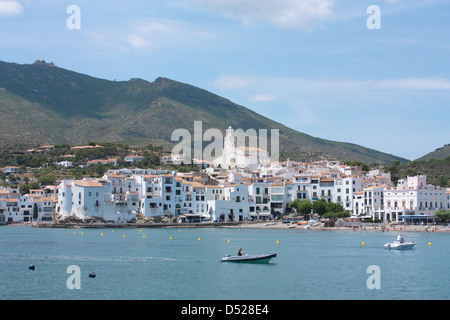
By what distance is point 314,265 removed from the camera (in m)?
40.0

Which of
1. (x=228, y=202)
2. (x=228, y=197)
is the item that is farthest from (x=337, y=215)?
(x=228, y=197)

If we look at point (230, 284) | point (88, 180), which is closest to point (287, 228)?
point (88, 180)

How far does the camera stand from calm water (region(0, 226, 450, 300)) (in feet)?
98.5

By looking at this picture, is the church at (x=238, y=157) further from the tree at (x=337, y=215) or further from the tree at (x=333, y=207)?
the tree at (x=337, y=215)

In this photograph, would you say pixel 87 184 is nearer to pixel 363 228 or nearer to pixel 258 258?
pixel 363 228

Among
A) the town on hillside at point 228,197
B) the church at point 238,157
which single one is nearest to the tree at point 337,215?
the town on hillside at point 228,197

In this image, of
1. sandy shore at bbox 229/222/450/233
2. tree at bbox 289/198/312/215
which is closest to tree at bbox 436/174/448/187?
tree at bbox 289/198/312/215

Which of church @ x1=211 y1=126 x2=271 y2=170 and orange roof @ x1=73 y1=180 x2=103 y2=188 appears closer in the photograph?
orange roof @ x1=73 y1=180 x2=103 y2=188

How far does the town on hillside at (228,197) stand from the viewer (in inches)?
3297

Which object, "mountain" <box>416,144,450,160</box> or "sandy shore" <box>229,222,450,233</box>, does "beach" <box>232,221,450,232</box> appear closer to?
"sandy shore" <box>229,222,450,233</box>

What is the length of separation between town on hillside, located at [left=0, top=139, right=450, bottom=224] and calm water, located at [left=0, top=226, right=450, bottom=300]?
27.9m

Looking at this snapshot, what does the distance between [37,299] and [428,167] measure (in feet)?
354

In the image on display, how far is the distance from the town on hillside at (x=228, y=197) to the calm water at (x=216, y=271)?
27.9 metres
